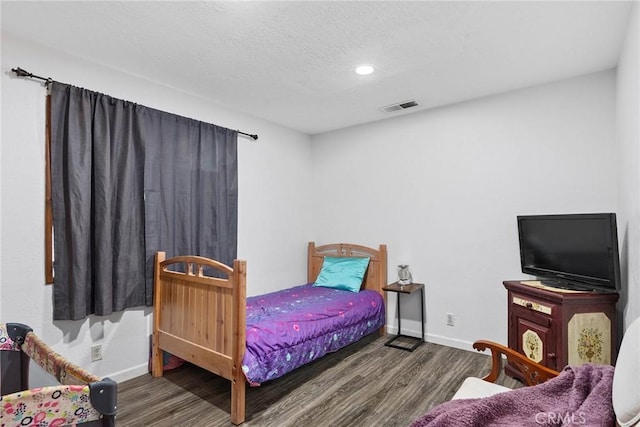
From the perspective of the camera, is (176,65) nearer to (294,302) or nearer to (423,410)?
(294,302)

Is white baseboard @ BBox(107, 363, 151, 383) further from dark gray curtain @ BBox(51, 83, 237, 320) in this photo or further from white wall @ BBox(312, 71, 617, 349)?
white wall @ BBox(312, 71, 617, 349)

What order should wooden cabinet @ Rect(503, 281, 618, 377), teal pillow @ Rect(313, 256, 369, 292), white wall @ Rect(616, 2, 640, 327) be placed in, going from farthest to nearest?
1. teal pillow @ Rect(313, 256, 369, 292)
2. wooden cabinet @ Rect(503, 281, 618, 377)
3. white wall @ Rect(616, 2, 640, 327)

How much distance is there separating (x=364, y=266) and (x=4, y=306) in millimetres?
3022

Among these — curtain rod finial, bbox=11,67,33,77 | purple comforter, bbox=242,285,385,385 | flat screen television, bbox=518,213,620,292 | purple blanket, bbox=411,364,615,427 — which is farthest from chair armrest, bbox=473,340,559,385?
curtain rod finial, bbox=11,67,33,77

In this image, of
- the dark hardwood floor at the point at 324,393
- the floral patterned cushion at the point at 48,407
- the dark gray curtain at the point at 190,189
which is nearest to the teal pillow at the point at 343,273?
the dark hardwood floor at the point at 324,393

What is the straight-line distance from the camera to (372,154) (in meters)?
4.07

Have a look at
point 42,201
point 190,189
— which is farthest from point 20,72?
point 190,189

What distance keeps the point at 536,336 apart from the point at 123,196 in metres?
3.20

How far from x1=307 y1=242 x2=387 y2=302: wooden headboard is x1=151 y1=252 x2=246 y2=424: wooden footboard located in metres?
1.85

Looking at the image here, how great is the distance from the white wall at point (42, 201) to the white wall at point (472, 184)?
115 centimetres

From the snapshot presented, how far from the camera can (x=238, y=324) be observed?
7.25ft

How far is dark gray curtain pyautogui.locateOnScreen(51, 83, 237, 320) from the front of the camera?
2.37 m

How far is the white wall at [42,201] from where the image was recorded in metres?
2.19

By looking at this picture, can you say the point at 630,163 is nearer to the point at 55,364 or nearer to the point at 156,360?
the point at 55,364
